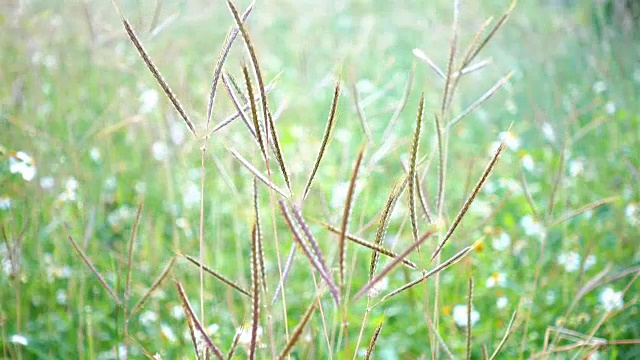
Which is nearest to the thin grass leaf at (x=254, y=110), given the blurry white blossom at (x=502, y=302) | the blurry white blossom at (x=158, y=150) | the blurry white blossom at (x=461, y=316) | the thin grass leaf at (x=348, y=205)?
the thin grass leaf at (x=348, y=205)

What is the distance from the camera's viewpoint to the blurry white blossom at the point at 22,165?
5.08 feet

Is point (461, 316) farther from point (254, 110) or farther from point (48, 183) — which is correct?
point (48, 183)

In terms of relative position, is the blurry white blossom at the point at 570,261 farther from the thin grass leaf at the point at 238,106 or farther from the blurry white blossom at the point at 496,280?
the thin grass leaf at the point at 238,106

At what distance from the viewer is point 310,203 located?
102 inches

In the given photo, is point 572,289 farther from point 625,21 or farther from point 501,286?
point 625,21

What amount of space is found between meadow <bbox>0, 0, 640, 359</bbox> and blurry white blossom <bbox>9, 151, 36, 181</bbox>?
17mm

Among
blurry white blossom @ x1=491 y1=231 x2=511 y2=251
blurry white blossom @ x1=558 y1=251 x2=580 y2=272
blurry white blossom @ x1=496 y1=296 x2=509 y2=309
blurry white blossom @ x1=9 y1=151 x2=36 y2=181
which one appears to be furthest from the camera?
blurry white blossom @ x1=491 y1=231 x2=511 y2=251

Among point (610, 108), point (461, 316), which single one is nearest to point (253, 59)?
point (461, 316)

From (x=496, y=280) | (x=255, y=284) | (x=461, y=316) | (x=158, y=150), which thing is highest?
(x=158, y=150)

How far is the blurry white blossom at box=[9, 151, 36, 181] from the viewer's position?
1547mm

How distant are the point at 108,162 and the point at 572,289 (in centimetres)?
161

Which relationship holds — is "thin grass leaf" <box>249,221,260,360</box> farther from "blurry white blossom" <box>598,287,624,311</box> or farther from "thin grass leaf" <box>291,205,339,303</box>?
"blurry white blossom" <box>598,287,624,311</box>

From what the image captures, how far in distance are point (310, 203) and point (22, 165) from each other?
1218 millimetres

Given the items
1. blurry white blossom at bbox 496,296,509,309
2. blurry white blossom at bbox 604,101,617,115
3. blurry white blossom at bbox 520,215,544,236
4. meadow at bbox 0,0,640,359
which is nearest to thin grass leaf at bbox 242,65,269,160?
meadow at bbox 0,0,640,359
